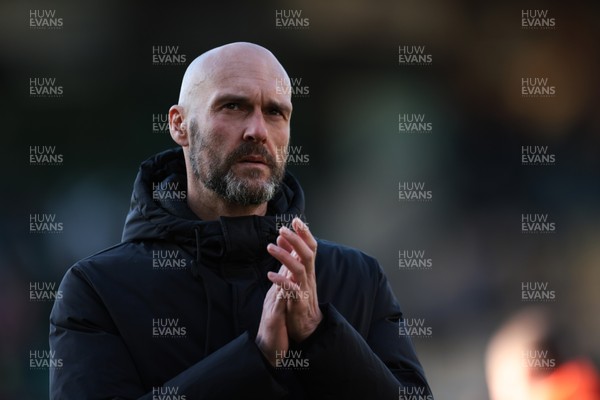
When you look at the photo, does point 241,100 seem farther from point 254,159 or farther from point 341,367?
point 341,367

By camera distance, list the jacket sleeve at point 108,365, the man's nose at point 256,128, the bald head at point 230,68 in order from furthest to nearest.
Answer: the bald head at point 230,68, the man's nose at point 256,128, the jacket sleeve at point 108,365

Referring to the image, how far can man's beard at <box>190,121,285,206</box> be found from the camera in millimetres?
2139

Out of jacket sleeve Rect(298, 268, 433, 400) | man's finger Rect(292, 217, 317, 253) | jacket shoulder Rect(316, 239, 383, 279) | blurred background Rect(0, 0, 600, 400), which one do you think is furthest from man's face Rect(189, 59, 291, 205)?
blurred background Rect(0, 0, 600, 400)

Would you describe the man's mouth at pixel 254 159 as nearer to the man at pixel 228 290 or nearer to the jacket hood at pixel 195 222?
the man at pixel 228 290

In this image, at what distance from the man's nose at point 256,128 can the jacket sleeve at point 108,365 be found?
54cm

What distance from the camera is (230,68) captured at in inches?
88.4

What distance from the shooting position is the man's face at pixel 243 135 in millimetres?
2143

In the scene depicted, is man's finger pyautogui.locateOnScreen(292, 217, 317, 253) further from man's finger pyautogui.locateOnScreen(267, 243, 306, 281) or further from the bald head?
the bald head

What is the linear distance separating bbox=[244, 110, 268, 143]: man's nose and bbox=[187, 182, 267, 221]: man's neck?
174 millimetres

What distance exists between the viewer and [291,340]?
5.99ft

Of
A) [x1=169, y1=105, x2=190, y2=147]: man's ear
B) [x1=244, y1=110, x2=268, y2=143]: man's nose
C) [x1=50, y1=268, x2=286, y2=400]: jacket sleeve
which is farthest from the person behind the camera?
[x1=169, y1=105, x2=190, y2=147]: man's ear

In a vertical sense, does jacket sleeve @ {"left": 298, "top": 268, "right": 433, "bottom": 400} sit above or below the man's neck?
below

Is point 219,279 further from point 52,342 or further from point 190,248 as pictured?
point 52,342

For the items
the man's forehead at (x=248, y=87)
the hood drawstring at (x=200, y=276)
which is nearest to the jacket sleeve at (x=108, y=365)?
the hood drawstring at (x=200, y=276)
